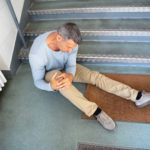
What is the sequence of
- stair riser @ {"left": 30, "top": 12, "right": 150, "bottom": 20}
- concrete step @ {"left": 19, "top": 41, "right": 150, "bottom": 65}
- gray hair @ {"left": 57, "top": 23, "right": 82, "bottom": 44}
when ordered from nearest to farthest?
gray hair @ {"left": 57, "top": 23, "right": 82, "bottom": 44} < concrete step @ {"left": 19, "top": 41, "right": 150, "bottom": 65} < stair riser @ {"left": 30, "top": 12, "right": 150, "bottom": 20}

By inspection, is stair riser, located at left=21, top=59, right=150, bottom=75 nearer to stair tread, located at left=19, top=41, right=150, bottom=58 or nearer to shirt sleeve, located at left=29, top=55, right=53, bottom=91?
stair tread, located at left=19, top=41, right=150, bottom=58

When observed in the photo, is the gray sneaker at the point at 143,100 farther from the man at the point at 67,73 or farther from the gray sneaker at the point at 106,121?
the gray sneaker at the point at 106,121

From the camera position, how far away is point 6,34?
201 centimetres

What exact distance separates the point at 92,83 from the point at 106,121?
470 millimetres

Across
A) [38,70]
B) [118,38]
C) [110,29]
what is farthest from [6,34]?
[118,38]

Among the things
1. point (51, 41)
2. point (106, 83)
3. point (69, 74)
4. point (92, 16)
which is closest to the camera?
point (51, 41)

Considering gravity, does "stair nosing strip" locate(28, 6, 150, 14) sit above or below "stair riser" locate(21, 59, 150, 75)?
above

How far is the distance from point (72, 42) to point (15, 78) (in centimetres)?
127

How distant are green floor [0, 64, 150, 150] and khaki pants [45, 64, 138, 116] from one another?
6.1 inches

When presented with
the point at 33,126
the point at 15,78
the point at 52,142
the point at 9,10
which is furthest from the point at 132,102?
the point at 9,10

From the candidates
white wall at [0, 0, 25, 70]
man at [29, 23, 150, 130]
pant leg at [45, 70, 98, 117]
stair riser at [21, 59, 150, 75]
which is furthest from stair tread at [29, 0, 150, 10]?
pant leg at [45, 70, 98, 117]

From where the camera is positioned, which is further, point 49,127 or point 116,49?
point 116,49

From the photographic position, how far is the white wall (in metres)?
1.94

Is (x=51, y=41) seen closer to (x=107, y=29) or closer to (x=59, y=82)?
(x=59, y=82)
